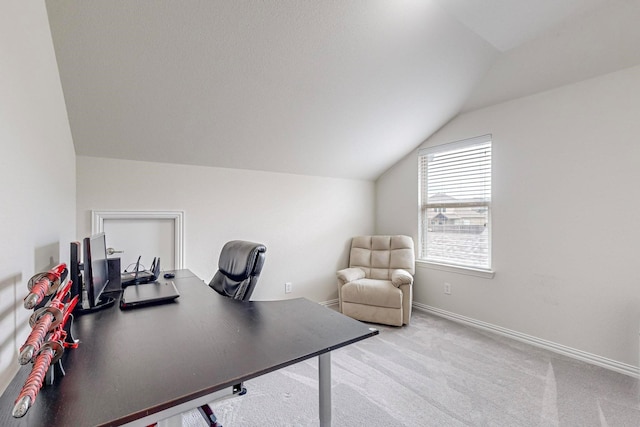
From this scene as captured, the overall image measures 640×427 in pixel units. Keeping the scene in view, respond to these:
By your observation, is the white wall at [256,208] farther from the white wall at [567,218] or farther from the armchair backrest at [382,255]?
the white wall at [567,218]

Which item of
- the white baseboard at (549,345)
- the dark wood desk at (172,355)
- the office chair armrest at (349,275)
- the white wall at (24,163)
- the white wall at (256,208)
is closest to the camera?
the dark wood desk at (172,355)

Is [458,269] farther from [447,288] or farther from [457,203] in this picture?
[457,203]

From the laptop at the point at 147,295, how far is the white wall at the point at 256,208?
1.02 metres

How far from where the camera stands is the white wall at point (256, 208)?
2.47m

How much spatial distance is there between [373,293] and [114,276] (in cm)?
239

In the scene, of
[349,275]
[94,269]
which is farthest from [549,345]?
[94,269]

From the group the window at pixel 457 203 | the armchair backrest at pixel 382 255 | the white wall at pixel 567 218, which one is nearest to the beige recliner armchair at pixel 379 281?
the armchair backrest at pixel 382 255

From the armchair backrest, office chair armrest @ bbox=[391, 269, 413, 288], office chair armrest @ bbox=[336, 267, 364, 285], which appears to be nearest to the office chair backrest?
office chair armrest @ bbox=[336, 267, 364, 285]

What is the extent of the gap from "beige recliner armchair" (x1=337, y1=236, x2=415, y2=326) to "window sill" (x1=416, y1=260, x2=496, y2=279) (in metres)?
0.21

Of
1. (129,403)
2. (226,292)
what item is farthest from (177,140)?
(129,403)

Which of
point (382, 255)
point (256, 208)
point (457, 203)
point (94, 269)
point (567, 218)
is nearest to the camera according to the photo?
point (94, 269)

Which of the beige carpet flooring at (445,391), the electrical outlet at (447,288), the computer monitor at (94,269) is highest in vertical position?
the computer monitor at (94,269)

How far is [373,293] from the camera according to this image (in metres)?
3.15

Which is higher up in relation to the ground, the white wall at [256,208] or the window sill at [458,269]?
the white wall at [256,208]
